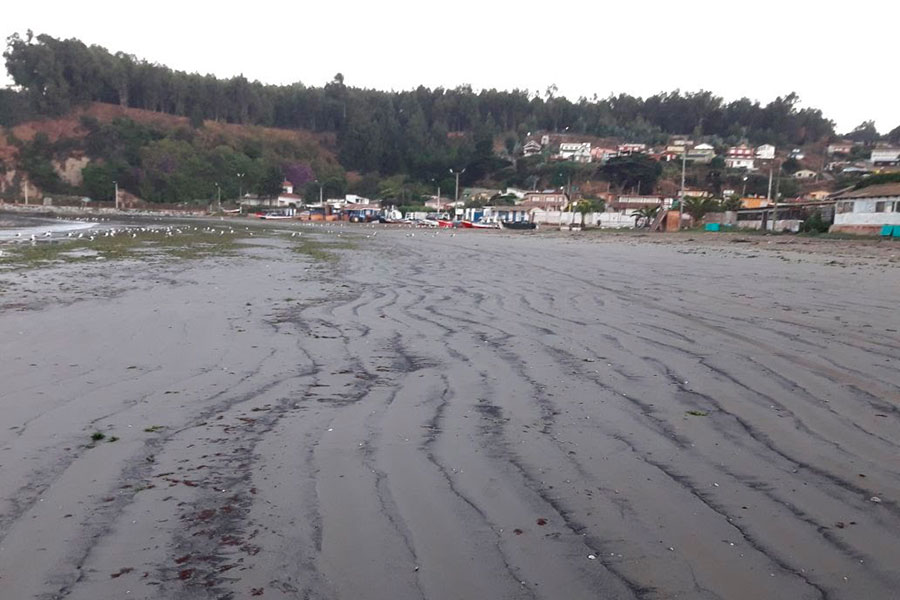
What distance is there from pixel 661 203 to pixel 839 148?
88766 mm

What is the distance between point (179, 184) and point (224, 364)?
102400 mm

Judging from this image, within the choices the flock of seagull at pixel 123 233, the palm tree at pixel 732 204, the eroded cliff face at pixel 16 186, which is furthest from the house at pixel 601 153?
the eroded cliff face at pixel 16 186

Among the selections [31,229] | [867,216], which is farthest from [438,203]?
[867,216]

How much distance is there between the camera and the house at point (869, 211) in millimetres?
35281

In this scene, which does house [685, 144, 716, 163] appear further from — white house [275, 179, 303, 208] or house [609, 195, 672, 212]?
white house [275, 179, 303, 208]

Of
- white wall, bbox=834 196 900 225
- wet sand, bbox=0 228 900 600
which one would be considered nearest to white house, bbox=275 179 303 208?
white wall, bbox=834 196 900 225

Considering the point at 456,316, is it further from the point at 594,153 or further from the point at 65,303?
the point at 594,153

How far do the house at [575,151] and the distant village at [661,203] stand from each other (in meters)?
0.20

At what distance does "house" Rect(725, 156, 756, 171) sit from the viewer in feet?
339

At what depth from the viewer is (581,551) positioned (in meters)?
2.96

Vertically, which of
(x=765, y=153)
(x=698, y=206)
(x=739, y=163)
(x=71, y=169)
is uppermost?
(x=765, y=153)

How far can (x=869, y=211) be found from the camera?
36.7 meters

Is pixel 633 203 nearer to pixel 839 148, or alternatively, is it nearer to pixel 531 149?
pixel 531 149

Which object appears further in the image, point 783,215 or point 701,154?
point 701,154
